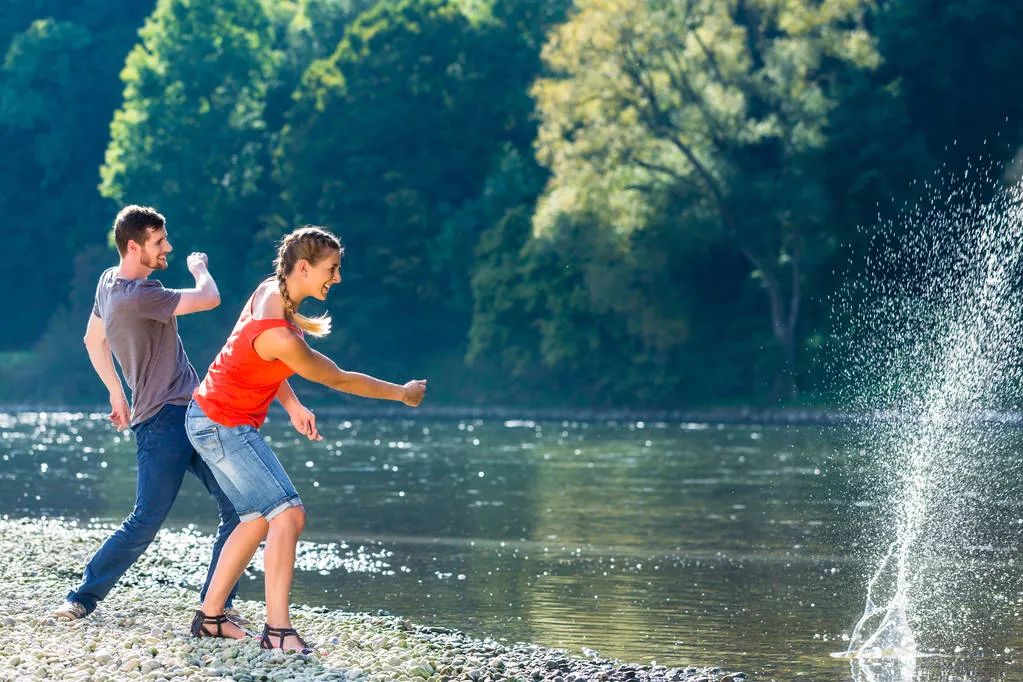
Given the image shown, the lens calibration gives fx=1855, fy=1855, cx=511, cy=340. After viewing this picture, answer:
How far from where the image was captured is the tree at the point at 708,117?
168 feet

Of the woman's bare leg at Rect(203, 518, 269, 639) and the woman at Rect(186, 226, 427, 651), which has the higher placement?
the woman at Rect(186, 226, 427, 651)

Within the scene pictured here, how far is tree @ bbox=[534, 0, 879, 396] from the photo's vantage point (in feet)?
168

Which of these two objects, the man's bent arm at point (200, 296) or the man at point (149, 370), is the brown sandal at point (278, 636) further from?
the man's bent arm at point (200, 296)

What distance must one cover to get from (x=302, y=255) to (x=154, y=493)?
6.49ft

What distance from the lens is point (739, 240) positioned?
5356cm

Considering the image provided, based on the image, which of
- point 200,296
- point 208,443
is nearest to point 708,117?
point 200,296

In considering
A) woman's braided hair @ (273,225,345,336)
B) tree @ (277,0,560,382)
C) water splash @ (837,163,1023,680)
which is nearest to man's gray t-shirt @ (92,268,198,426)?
woman's braided hair @ (273,225,345,336)

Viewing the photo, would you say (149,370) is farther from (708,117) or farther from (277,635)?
(708,117)

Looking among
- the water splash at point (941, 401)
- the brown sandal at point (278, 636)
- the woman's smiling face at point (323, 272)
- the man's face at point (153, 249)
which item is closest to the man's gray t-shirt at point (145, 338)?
the man's face at point (153, 249)

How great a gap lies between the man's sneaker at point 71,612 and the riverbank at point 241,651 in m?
0.07

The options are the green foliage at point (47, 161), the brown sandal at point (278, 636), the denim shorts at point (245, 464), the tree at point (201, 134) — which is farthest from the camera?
the green foliage at point (47, 161)

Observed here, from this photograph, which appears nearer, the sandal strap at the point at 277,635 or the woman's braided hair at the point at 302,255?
the woman's braided hair at the point at 302,255

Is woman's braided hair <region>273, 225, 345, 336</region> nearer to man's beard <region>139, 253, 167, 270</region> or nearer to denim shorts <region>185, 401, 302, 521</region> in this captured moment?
denim shorts <region>185, 401, 302, 521</region>

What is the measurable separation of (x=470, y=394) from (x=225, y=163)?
1634cm
